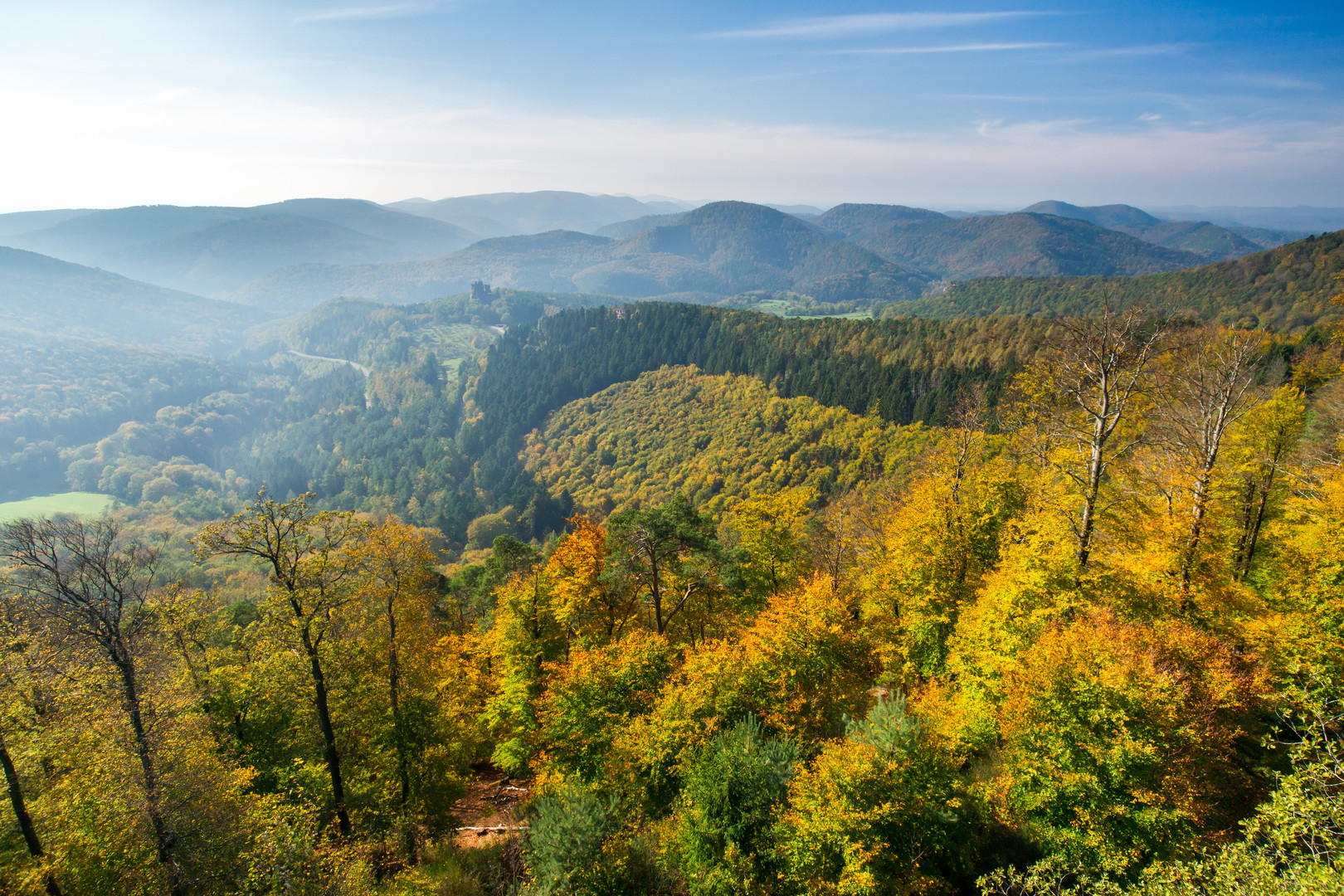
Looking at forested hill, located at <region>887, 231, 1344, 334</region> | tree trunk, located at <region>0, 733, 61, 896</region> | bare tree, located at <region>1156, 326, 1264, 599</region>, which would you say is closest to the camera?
tree trunk, located at <region>0, 733, 61, 896</region>

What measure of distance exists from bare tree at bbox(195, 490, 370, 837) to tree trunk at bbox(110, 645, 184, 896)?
315 centimetres

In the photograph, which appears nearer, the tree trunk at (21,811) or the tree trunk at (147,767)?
the tree trunk at (21,811)

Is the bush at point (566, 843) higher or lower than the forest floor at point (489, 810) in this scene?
higher

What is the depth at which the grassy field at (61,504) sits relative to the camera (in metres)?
139

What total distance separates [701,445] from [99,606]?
96032mm

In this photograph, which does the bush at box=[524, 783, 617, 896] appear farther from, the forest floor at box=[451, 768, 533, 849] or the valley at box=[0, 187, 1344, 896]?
the forest floor at box=[451, 768, 533, 849]

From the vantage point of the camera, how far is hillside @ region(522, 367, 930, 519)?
84.1 meters

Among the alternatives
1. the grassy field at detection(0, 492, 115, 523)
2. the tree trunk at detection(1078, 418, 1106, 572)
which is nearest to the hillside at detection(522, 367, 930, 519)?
the tree trunk at detection(1078, 418, 1106, 572)

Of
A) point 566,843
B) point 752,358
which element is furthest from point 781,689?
point 752,358

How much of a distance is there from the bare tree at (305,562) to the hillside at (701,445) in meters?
56.0

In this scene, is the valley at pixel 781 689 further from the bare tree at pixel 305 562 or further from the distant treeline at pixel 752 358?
the distant treeline at pixel 752 358

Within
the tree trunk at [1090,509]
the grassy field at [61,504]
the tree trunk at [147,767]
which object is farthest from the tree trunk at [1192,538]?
the grassy field at [61,504]

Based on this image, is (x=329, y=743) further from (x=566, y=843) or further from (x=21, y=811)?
(x=566, y=843)

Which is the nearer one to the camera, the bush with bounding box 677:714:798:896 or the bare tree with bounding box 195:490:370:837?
the bush with bounding box 677:714:798:896
